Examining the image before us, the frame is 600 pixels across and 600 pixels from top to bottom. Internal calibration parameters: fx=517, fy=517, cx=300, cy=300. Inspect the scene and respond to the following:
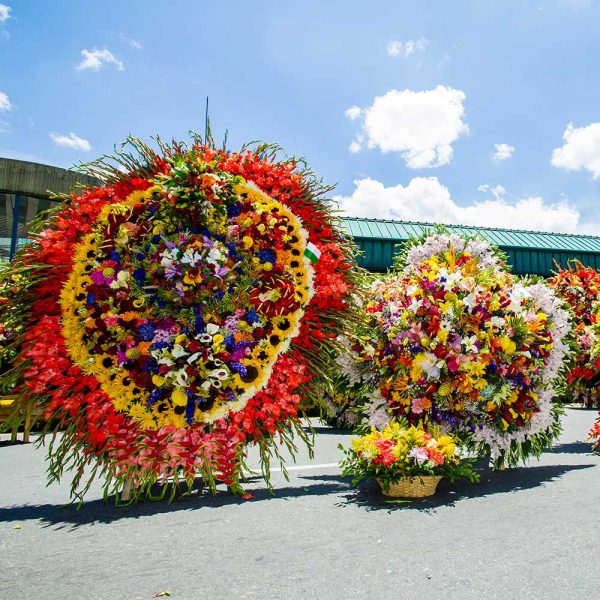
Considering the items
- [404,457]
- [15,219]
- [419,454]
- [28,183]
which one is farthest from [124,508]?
[15,219]

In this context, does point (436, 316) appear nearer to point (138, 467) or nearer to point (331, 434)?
point (138, 467)

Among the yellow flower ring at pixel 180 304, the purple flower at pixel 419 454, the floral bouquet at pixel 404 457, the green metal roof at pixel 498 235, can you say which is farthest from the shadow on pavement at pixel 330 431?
the green metal roof at pixel 498 235

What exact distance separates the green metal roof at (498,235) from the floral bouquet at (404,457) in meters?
23.5

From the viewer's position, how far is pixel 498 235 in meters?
34.8

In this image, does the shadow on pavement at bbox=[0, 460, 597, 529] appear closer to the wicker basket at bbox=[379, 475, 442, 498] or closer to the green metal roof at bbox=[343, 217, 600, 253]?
the wicker basket at bbox=[379, 475, 442, 498]

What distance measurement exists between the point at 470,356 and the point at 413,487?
5.74 feet

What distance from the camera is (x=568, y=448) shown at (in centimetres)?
980

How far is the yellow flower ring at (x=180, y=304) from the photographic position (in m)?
4.95

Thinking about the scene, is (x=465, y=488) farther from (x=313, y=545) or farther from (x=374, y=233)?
(x=374, y=233)

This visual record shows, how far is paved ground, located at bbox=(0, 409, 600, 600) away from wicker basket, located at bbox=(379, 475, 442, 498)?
8.0 inches

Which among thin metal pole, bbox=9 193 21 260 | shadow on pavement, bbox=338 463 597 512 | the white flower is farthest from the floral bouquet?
thin metal pole, bbox=9 193 21 260

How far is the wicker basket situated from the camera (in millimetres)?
5992

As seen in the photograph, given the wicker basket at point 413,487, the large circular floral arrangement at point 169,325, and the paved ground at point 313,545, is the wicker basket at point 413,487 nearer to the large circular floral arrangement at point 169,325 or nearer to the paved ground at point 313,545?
the paved ground at point 313,545

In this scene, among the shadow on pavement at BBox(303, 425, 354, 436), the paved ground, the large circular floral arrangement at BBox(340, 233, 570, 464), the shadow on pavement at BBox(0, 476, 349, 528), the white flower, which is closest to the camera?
the paved ground
